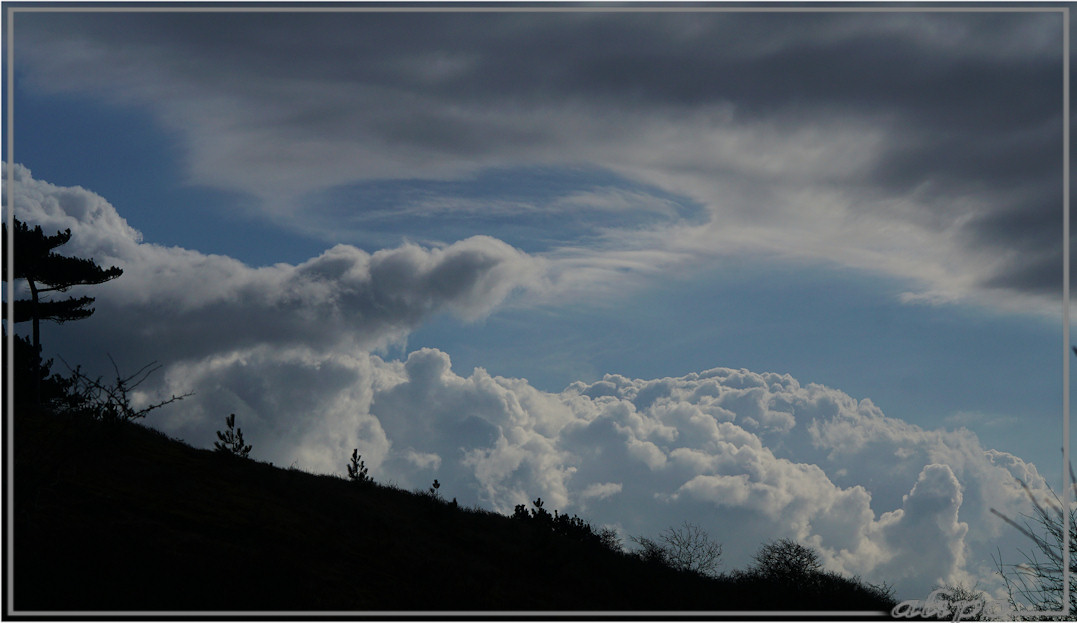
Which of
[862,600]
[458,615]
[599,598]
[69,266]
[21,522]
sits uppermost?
[69,266]

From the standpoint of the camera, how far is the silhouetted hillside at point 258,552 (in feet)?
31.7

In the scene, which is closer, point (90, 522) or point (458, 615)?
point (458, 615)

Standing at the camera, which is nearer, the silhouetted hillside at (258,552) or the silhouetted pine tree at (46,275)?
the silhouetted hillside at (258,552)

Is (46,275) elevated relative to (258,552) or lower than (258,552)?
elevated

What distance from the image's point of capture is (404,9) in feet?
37.6

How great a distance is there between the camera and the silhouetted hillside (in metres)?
9.66

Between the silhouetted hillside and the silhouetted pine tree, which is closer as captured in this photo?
the silhouetted hillside

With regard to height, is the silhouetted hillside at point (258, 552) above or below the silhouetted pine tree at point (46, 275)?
below

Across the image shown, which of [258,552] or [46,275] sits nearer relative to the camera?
[258,552]

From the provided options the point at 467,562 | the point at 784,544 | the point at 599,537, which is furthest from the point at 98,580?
the point at 784,544

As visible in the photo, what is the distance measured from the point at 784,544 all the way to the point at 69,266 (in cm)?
3286

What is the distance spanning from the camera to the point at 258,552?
Answer: 11680 millimetres

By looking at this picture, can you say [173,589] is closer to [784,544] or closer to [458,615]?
[458,615]

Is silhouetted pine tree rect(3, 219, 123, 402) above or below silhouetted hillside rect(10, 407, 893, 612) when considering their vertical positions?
above
